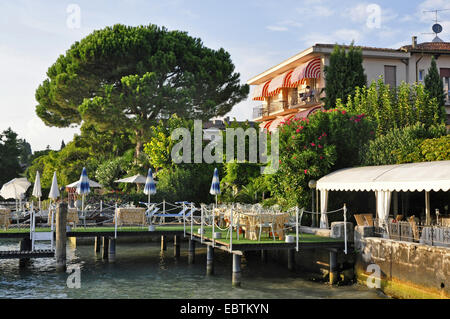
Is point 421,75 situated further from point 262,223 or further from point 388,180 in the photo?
point 262,223

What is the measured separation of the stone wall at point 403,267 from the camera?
14461mm

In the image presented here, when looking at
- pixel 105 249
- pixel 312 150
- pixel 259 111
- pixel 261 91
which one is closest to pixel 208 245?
pixel 312 150

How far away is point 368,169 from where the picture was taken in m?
20.4

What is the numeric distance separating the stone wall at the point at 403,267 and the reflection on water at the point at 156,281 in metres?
0.63

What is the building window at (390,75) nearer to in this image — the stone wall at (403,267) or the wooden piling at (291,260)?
the wooden piling at (291,260)

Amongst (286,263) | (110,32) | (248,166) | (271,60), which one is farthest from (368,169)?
(110,32)

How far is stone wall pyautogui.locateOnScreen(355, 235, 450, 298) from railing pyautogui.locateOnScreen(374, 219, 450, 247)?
1.52 feet

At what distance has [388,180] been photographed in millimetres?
17906

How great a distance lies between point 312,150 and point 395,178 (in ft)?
19.8

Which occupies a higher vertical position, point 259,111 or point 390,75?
point 390,75

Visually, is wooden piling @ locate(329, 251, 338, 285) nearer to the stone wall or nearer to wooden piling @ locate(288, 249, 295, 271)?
the stone wall

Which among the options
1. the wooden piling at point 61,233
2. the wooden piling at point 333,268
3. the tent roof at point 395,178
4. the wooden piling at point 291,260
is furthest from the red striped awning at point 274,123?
the wooden piling at point 61,233
